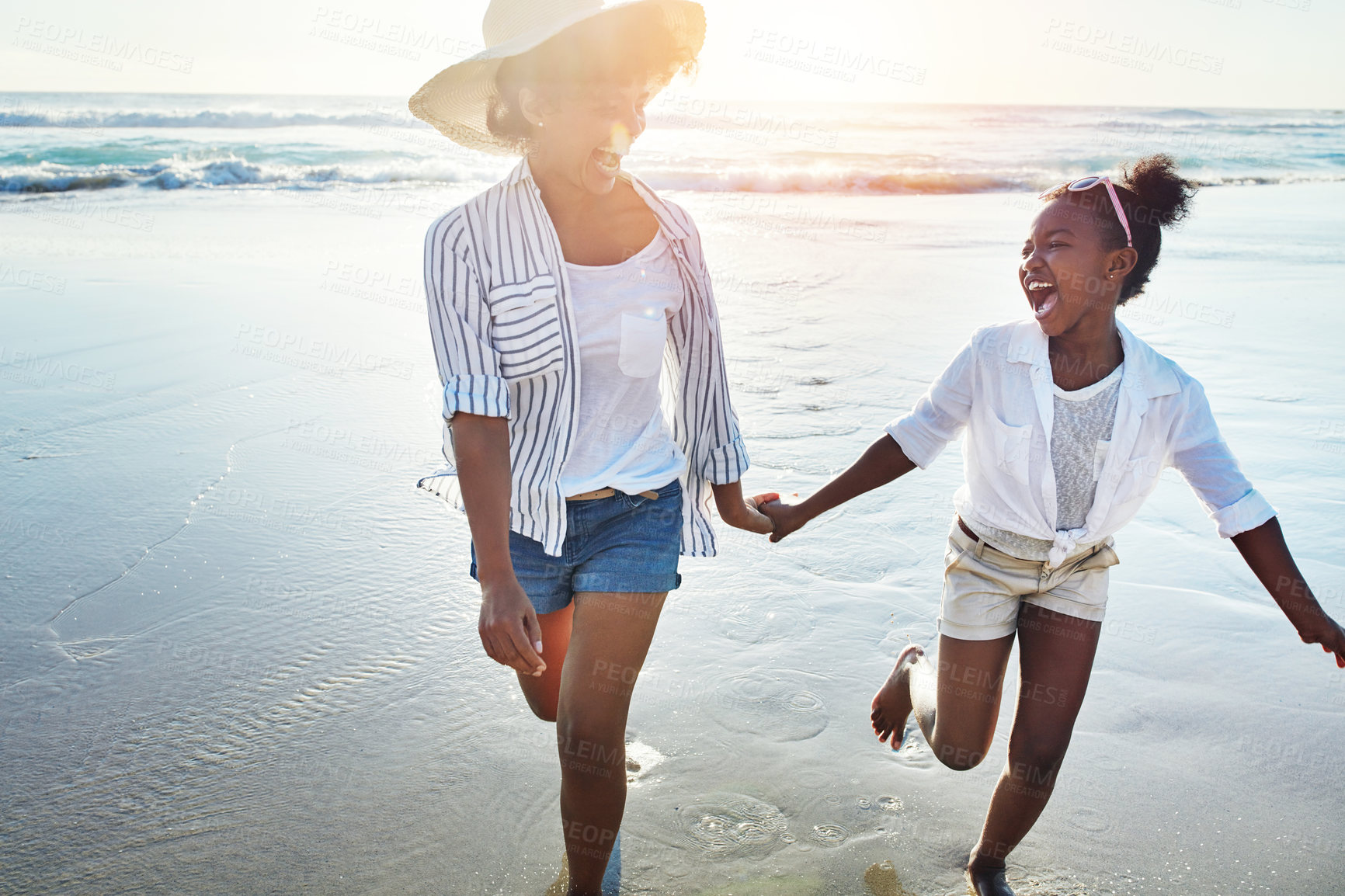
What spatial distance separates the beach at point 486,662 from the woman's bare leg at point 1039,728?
0.18 metres

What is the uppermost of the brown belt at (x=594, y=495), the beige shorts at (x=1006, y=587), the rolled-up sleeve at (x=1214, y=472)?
the rolled-up sleeve at (x=1214, y=472)

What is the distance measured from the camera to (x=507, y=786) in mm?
2945

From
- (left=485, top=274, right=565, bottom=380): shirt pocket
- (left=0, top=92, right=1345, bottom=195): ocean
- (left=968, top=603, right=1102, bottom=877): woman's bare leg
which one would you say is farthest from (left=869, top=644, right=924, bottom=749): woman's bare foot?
(left=0, top=92, right=1345, bottom=195): ocean

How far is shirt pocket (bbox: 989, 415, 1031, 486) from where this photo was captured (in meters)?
2.59

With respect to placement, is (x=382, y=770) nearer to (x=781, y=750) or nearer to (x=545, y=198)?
(x=781, y=750)

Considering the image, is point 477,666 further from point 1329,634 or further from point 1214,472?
point 1329,634

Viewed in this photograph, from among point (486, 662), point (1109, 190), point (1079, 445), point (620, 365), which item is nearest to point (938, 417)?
point (1079, 445)

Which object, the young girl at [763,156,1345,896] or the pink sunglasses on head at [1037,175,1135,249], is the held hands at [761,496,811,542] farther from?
the pink sunglasses on head at [1037,175,1135,249]

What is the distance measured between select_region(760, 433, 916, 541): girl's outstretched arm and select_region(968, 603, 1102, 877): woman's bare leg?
1.90 ft

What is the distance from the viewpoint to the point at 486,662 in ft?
11.8

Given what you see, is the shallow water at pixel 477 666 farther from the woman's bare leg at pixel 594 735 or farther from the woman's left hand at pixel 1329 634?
the woman's left hand at pixel 1329 634

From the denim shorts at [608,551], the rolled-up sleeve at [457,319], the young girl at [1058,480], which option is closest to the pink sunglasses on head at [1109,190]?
the young girl at [1058,480]

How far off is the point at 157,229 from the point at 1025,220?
481 inches

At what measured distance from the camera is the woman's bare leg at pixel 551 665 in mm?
2732
